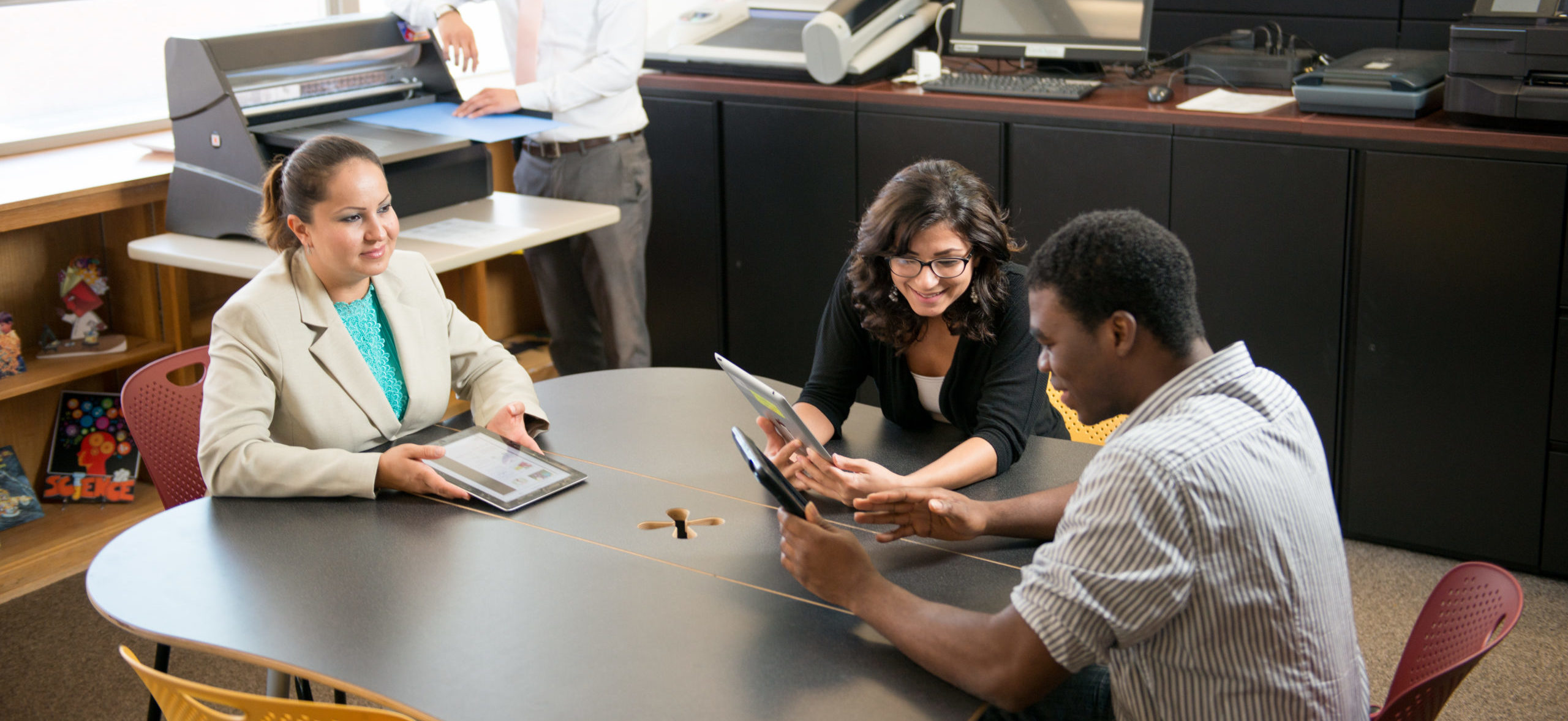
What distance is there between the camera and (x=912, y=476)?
1.85m

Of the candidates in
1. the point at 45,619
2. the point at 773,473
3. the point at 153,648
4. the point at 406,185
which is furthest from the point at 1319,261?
the point at 45,619

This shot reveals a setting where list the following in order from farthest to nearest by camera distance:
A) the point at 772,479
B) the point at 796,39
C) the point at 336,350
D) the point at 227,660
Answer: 1. the point at 796,39
2. the point at 227,660
3. the point at 336,350
4. the point at 772,479

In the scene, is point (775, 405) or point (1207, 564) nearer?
point (1207, 564)

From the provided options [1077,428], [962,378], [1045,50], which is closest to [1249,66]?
[1045,50]

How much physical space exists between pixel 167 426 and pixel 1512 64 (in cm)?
279

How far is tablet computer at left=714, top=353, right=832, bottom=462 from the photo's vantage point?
175cm

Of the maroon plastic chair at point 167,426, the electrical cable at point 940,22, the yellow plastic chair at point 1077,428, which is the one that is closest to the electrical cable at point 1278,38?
the electrical cable at point 940,22

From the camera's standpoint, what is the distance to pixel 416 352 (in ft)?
7.13

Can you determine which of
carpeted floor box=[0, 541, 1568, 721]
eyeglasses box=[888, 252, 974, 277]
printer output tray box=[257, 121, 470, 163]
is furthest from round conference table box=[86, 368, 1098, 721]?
printer output tray box=[257, 121, 470, 163]

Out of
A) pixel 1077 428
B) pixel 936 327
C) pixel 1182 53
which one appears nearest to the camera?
pixel 936 327

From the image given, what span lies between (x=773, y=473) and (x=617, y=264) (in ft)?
6.38

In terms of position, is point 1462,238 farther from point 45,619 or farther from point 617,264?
point 45,619

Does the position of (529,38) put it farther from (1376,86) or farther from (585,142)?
(1376,86)

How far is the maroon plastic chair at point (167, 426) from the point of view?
83.7 inches
